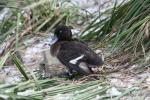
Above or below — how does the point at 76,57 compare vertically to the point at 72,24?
below

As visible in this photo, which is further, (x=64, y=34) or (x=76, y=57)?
(x=64, y=34)

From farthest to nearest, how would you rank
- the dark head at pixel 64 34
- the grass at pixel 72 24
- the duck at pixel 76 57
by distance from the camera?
the dark head at pixel 64 34 → the duck at pixel 76 57 → the grass at pixel 72 24

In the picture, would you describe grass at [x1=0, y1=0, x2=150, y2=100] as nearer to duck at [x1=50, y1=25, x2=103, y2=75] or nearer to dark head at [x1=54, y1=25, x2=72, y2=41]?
duck at [x1=50, y1=25, x2=103, y2=75]

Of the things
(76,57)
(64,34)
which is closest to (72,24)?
(64,34)

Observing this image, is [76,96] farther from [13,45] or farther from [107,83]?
[13,45]

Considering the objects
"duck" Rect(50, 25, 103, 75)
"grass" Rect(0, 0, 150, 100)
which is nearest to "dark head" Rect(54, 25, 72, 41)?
"duck" Rect(50, 25, 103, 75)

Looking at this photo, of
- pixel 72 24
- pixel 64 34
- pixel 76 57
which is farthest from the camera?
pixel 72 24

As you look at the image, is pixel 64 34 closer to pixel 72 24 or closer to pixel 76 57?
pixel 76 57

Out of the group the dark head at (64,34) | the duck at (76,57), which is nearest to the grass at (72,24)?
the duck at (76,57)

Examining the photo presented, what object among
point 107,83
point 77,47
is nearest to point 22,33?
point 77,47

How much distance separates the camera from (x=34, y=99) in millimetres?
3773

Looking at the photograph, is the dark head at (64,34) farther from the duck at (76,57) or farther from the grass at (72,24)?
the grass at (72,24)

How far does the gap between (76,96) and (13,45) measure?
180 centimetres

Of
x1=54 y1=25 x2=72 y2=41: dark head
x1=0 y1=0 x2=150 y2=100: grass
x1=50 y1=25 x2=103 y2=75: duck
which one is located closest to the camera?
x1=0 y1=0 x2=150 y2=100: grass
